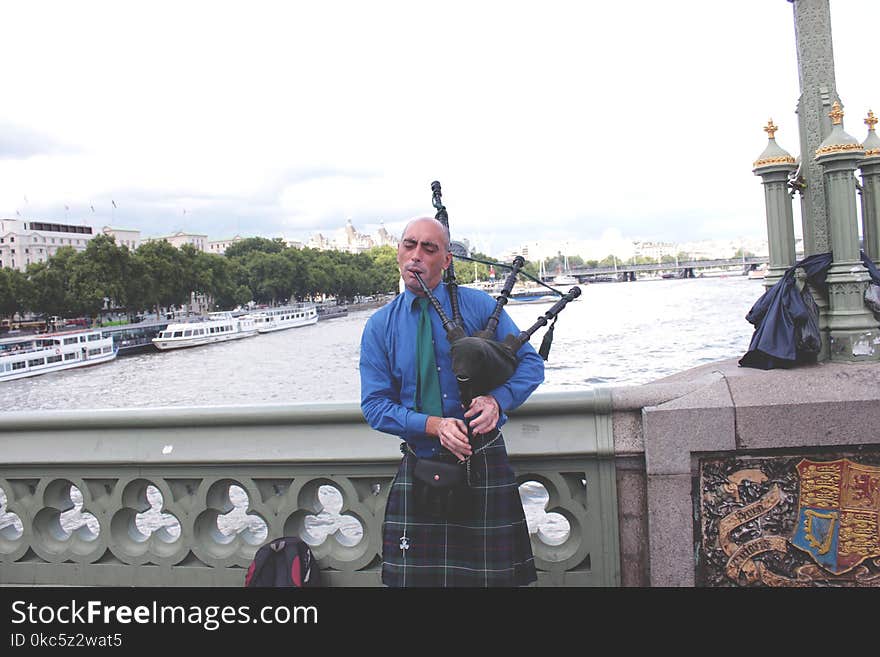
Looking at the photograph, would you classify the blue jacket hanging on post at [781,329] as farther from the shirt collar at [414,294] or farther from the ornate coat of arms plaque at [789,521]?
the shirt collar at [414,294]

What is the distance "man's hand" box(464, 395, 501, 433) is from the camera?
2568 millimetres

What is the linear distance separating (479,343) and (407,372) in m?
0.39

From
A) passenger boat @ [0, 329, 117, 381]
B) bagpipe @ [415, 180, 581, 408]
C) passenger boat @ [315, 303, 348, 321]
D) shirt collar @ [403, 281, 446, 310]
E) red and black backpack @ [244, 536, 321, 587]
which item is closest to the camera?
bagpipe @ [415, 180, 581, 408]

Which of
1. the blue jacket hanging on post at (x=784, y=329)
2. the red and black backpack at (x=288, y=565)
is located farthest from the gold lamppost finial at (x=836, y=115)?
the red and black backpack at (x=288, y=565)

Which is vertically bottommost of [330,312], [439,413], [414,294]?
[439,413]

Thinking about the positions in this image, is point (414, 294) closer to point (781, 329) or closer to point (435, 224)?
point (435, 224)

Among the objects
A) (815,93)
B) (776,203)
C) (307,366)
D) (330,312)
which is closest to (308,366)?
(307,366)

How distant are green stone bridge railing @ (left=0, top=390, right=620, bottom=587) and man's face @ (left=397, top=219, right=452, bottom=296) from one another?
0.84m

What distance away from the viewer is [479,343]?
2516 millimetres

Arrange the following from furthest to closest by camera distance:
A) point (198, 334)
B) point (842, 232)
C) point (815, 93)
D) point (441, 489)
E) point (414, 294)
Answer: point (198, 334) < point (815, 93) < point (842, 232) < point (414, 294) < point (441, 489)

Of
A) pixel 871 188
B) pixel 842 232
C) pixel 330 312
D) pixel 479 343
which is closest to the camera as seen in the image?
pixel 479 343

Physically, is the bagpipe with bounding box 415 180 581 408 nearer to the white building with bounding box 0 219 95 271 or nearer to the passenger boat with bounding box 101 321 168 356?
the passenger boat with bounding box 101 321 168 356

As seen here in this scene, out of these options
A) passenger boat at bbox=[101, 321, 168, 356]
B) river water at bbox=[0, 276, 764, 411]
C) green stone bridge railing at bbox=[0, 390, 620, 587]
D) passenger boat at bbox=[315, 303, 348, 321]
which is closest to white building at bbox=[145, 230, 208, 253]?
passenger boat at bbox=[315, 303, 348, 321]

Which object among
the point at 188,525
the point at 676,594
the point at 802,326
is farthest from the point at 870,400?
the point at 188,525
